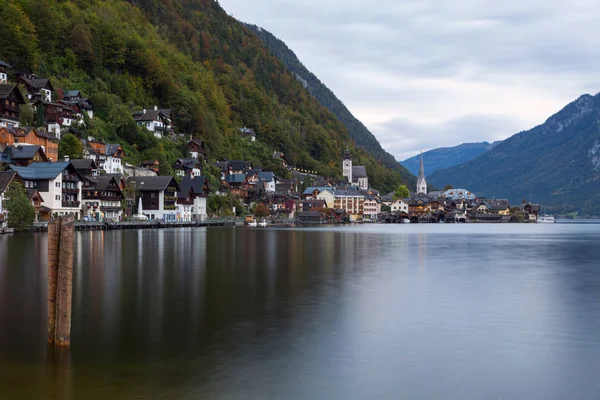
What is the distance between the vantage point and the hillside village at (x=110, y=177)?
246 ft

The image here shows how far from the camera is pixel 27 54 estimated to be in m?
112

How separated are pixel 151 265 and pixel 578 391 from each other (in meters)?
24.3

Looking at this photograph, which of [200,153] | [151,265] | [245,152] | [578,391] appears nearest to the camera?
[578,391]

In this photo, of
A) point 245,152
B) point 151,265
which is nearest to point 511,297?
point 151,265

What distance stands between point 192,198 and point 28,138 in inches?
1284

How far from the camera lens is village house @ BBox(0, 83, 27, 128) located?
81750 mm

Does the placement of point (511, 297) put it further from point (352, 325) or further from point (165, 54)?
point (165, 54)

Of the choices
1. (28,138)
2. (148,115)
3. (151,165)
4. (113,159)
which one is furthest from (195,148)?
(28,138)

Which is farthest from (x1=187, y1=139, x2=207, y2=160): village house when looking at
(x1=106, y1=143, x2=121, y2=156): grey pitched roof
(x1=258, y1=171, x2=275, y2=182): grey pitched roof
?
(x1=106, y1=143, x2=121, y2=156): grey pitched roof

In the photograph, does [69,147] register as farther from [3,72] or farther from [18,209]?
[18,209]

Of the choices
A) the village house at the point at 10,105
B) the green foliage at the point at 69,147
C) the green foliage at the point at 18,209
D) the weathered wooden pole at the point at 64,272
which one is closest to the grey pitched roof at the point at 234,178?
the green foliage at the point at 69,147

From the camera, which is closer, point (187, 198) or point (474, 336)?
point (474, 336)

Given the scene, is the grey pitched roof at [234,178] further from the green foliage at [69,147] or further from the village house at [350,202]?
the green foliage at [69,147]

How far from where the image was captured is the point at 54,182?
245 ft
